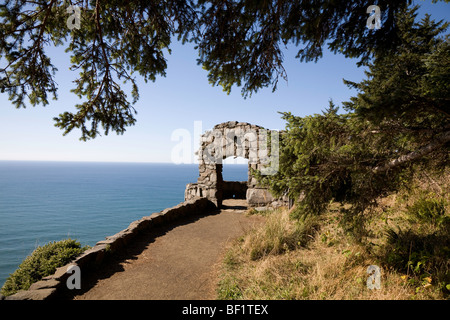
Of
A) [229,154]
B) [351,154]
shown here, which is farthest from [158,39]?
[229,154]

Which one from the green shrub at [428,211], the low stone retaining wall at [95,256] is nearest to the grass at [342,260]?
the green shrub at [428,211]

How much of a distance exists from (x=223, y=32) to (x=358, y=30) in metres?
2.23

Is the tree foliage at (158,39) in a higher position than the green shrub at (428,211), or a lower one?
higher

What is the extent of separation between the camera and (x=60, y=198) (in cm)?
7456

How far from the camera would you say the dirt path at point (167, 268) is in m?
3.95

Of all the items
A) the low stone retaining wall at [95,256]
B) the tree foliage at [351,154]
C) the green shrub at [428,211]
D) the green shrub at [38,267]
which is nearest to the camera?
the tree foliage at [351,154]

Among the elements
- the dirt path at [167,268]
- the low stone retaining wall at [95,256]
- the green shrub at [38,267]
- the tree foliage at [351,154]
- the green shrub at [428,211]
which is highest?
the tree foliage at [351,154]

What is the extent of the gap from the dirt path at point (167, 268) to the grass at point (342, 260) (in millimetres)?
488

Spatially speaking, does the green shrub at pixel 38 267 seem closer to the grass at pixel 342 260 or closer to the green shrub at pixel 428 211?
the grass at pixel 342 260

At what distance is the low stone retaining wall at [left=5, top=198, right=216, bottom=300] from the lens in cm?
351

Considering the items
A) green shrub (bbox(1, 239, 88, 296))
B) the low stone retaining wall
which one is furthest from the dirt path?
green shrub (bbox(1, 239, 88, 296))

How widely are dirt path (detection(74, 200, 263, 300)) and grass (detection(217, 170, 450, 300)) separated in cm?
49

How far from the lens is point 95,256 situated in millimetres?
4840
